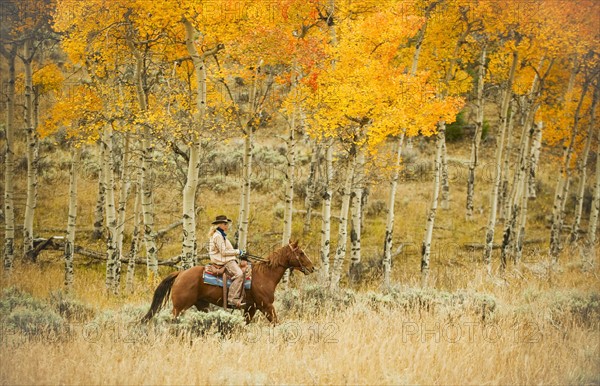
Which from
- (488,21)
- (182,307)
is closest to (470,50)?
(488,21)

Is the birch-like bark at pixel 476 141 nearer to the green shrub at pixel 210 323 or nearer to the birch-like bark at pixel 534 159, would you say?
the birch-like bark at pixel 534 159

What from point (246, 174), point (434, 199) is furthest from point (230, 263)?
point (434, 199)

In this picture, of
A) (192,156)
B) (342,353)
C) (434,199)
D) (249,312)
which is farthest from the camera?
(434,199)

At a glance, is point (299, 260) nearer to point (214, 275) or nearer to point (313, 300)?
point (313, 300)

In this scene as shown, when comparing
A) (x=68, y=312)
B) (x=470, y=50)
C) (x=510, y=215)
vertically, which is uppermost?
(x=470, y=50)

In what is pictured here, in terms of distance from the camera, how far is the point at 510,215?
63.5 ft

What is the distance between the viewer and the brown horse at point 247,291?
9.84m

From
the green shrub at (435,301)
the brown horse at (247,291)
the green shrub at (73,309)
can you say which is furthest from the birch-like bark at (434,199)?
the green shrub at (73,309)

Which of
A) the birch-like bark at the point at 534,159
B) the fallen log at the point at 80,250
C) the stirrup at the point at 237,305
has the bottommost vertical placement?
the fallen log at the point at 80,250

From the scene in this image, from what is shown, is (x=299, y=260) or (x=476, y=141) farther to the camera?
(x=476, y=141)

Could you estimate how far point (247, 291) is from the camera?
10.2m

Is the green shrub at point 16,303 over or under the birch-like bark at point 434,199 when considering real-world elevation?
under

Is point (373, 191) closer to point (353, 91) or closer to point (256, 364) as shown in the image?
point (353, 91)

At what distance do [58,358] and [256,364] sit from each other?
9.04 ft
